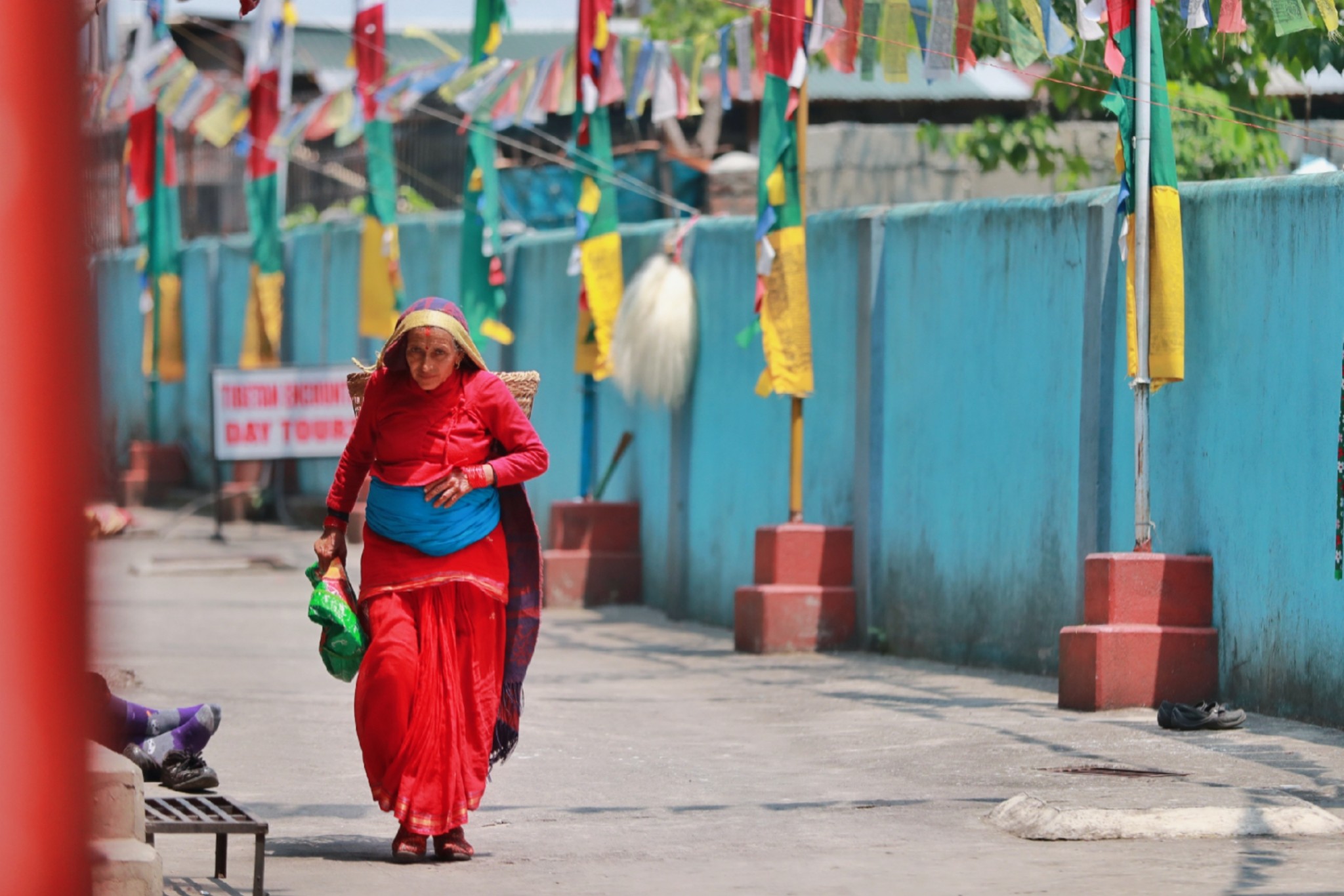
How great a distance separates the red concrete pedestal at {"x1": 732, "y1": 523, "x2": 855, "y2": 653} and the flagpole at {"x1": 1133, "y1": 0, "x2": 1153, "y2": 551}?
2.79 metres

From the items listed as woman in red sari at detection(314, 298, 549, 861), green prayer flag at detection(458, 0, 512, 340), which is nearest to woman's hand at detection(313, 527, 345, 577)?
woman in red sari at detection(314, 298, 549, 861)

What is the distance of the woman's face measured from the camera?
6.18 meters

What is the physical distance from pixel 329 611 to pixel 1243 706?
171 inches

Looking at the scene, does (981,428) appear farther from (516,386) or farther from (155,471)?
(155,471)

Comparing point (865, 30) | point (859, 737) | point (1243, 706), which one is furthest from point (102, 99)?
point (865, 30)

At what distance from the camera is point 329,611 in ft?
19.6

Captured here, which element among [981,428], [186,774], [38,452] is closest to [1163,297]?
[981,428]

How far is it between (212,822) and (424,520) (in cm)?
122

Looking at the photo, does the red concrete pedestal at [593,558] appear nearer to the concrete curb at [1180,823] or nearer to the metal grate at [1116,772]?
the metal grate at [1116,772]

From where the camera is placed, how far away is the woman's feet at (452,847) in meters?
5.98

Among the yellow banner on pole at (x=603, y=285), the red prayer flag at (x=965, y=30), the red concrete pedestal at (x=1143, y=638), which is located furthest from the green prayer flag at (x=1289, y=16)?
the yellow banner on pole at (x=603, y=285)

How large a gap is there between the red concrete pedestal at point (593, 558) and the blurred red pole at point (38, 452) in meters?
12.4

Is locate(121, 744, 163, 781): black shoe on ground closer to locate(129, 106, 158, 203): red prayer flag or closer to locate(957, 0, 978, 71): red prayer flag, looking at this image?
locate(957, 0, 978, 71): red prayer flag

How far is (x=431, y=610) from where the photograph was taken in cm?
612
